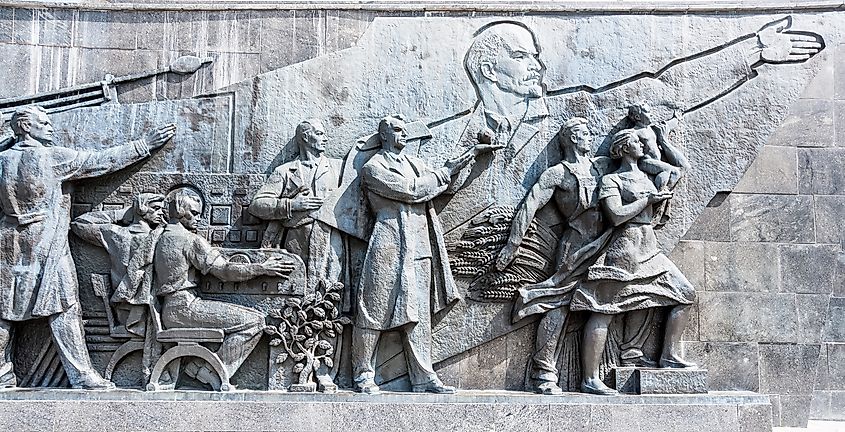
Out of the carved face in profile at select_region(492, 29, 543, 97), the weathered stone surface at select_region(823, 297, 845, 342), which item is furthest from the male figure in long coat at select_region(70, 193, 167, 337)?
the weathered stone surface at select_region(823, 297, 845, 342)

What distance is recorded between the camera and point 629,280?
24.7 ft

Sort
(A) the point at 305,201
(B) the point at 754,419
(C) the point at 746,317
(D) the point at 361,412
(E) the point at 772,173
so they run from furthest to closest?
(E) the point at 772,173 < (C) the point at 746,317 < (A) the point at 305,201 < (B) the point at 754,419 < (D) the point at 361,412

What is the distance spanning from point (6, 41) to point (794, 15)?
780 centimetres

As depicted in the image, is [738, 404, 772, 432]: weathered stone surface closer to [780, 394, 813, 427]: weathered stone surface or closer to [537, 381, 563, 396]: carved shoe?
[780, 394, 813, 427]: weathered stone surface

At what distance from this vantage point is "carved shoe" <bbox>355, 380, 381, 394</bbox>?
7.39 m

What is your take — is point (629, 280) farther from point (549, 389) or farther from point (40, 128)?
point (40, 128)

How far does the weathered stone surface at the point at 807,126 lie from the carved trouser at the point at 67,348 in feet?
22.3

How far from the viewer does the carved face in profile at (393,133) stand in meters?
7.75

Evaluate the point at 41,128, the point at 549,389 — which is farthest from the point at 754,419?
the point at 41,128

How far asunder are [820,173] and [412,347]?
4.37m

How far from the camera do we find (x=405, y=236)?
24.8ft

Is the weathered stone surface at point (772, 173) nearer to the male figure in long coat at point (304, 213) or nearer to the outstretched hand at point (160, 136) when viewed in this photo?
the male figure in long coat at point (304, 213)

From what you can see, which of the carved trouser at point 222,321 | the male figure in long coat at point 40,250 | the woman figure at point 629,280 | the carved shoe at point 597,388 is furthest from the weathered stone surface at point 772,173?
the male figure in long coat at point 40,250

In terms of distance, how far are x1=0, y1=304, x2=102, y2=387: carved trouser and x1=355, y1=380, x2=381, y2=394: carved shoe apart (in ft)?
7.65
